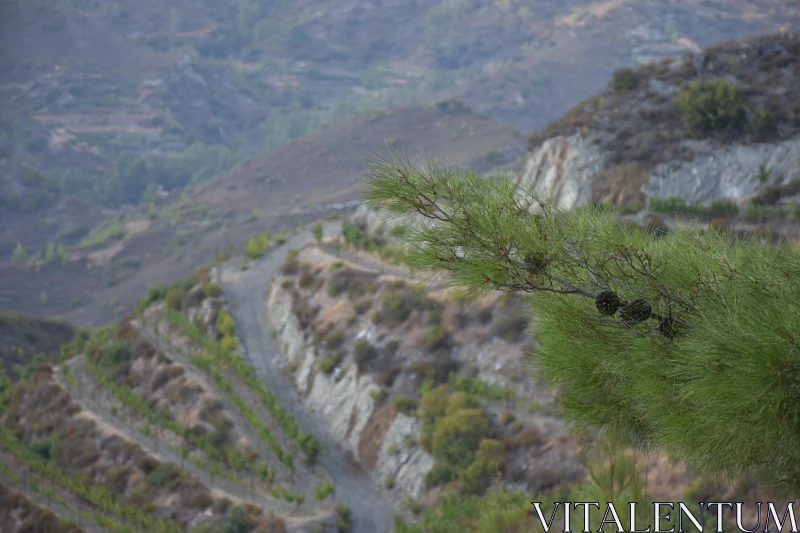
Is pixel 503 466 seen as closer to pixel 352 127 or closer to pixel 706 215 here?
pixel 706 215

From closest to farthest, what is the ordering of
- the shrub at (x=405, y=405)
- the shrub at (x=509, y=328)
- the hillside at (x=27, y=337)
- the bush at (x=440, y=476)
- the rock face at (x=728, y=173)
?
1. the bush at (x=440, y=476)
2. the shrub at (x=405, y=405)
3. the shrub at (x=509, y=328)
4. the rock face at (x=728, y=173)
5. the hillside at (x=27, y=337)

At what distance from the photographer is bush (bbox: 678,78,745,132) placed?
3825 cm

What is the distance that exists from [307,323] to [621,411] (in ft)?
112

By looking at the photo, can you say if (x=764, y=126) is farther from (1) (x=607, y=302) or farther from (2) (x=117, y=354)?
(1) (x=607, y=302)

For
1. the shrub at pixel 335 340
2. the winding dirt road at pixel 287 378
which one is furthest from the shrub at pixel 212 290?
the shrub at pixel 335 340

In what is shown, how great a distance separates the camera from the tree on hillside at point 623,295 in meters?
4.91

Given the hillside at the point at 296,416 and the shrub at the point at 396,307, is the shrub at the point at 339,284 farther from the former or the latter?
the shrub at the point at 396,307

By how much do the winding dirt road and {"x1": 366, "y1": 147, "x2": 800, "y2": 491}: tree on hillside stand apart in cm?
2188

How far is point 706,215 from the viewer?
34.2 metres

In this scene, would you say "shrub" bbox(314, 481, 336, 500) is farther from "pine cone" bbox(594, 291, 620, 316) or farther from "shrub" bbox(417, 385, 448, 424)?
"pine cone" bbox(594, 291, 620, 316)

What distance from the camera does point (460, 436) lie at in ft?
93.4

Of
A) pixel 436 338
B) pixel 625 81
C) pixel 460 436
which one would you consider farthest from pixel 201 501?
pixel 625 81

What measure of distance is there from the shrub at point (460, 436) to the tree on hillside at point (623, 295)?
21.7 metres

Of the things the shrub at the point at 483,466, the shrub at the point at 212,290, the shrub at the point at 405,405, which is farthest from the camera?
the shrub at the point at 212,290
